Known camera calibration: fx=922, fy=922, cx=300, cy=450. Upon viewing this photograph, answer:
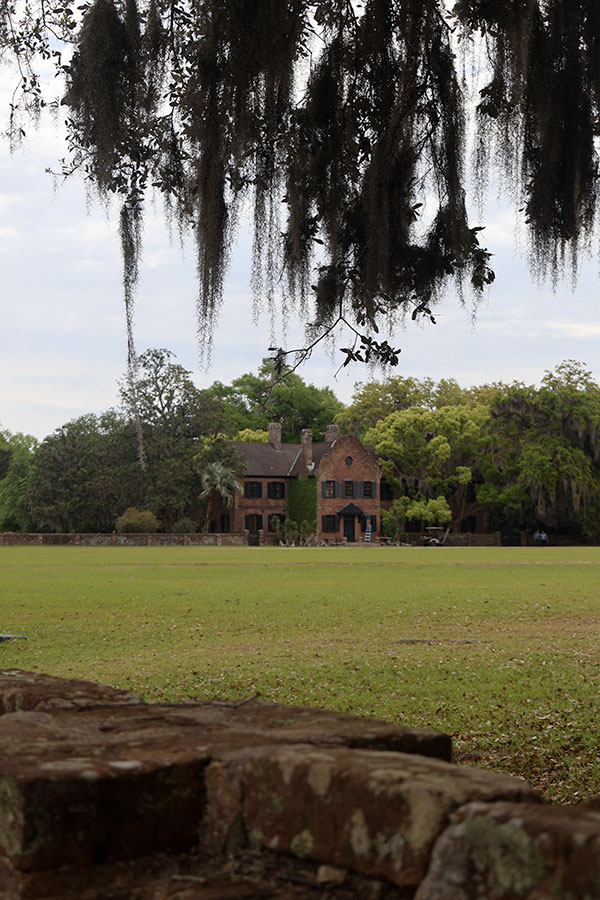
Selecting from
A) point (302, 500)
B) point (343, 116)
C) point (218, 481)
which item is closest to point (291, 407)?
point (302, 500)

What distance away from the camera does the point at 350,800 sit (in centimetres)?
214

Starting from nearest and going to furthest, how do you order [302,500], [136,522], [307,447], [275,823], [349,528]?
1. [275,823]
2. [136,522]
3. [349,528]
4. [302,500]
5. [307,447]

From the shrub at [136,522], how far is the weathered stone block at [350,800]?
5349 cm

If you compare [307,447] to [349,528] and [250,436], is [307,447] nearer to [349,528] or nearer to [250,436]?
[349,528]

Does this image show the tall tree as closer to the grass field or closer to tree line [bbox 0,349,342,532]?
tree line [bbox 0,349,342,532]

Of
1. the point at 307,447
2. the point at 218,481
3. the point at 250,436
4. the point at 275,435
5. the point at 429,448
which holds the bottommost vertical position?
the point at 218,481

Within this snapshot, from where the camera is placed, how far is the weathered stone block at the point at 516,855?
5.59 ft

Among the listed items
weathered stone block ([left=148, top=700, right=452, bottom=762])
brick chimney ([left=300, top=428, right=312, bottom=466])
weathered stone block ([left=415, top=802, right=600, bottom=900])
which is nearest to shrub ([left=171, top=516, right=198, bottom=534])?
brick chimney ([left=300, top=428, right=312, bottom=466])

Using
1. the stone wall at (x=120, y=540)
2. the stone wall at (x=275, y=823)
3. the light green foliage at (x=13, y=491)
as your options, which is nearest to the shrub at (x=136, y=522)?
the stone wall at (x=120, y=540)

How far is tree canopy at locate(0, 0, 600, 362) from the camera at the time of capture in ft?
17.0

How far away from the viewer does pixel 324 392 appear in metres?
86.7

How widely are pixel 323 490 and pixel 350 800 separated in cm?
6298

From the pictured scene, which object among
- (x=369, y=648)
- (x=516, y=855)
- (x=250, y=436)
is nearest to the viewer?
(x=516, y=855)

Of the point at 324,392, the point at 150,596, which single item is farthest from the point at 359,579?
the point at 324,392
